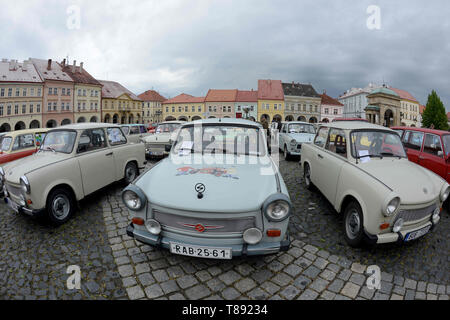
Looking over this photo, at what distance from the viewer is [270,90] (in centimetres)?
5894

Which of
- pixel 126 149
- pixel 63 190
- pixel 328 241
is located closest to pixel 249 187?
pixel 328 241

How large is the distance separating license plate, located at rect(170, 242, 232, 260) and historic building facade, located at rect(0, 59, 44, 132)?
165 ft

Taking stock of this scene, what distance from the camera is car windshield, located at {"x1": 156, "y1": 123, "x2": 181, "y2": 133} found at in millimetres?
10992

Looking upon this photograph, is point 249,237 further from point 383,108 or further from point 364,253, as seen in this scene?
point 383,108

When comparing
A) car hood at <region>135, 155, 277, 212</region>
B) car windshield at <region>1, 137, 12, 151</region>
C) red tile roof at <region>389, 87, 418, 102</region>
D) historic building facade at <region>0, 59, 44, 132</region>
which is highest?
red tile roof at <region>389, 87, 418, 102</region>

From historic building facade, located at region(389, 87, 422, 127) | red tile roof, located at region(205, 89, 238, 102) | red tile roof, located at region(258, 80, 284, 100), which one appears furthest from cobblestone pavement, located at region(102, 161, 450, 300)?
historic building facade, located at region(389, 87, 422, 127)

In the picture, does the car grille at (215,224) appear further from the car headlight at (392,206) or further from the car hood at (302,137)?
the car hood at (302,137)

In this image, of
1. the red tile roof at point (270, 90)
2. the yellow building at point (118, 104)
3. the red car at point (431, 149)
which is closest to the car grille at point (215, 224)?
the red car at point (431, 149)

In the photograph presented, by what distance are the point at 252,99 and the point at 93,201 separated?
57.3 metres

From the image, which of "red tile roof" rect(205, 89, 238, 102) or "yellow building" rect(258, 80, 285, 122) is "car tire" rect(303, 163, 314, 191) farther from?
"red tile roof" rect(205, 89, 238, 102)

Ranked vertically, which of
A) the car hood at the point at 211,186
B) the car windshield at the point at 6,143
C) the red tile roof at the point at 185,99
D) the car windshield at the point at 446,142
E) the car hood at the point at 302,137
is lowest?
the car hood at the point at 211,186

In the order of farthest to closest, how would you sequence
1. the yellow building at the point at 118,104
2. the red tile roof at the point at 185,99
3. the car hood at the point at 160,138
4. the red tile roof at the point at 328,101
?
the red tile roof at the point at 328,101
the red tile roof at the point at 185,99
the yellow building at the point at 118,104
the car hood at the point at 160,138

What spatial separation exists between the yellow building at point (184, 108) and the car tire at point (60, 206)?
58.8 metres

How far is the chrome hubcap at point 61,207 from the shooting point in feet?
13.2
